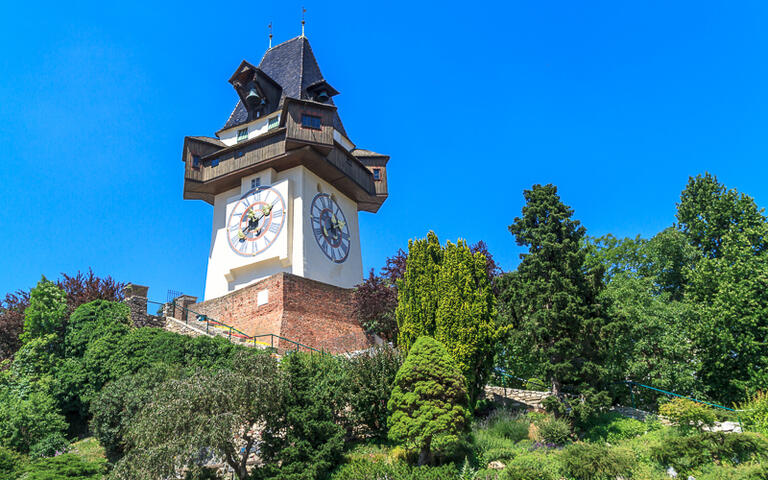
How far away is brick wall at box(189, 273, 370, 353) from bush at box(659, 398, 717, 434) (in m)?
11.9

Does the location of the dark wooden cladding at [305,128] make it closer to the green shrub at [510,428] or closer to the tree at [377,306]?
the tree at [377,306]

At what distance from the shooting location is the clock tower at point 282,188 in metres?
27.1

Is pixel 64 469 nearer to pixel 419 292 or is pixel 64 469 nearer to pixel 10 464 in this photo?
pixel 10 464

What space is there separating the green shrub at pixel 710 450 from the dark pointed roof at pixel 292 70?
77.3 feet

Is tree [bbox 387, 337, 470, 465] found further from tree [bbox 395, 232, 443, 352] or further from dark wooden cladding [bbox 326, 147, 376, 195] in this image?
dark wooden cladding [bbox 326, 147, 376, 195]

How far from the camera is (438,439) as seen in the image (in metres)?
11.8

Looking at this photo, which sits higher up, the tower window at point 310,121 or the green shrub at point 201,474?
the tower window at point 310,121

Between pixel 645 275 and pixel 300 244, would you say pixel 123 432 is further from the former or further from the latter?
pixel 645 275

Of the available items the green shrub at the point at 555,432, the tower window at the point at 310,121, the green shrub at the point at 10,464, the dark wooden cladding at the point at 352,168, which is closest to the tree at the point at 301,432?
the green shrub at the point at 555,432

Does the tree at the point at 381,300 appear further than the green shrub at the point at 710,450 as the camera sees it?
Yes

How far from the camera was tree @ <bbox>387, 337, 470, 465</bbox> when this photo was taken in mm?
12070

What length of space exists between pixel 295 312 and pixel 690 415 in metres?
15.7

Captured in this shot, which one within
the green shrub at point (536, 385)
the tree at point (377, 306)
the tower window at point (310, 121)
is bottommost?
the green shrub at point (536, 385)

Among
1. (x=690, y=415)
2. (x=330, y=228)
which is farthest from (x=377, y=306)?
(x=690, y=415)
